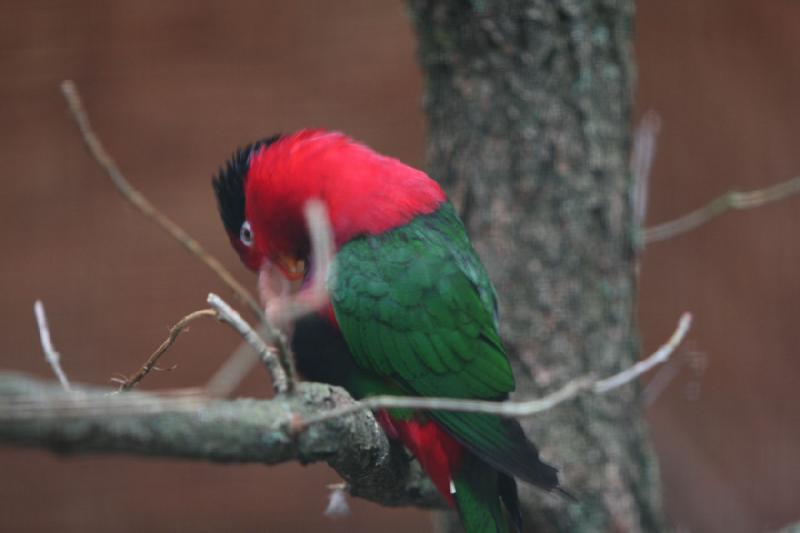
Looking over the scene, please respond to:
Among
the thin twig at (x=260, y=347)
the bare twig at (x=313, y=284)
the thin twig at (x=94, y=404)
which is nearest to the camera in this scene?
the thin twig at (x=94, y=404)

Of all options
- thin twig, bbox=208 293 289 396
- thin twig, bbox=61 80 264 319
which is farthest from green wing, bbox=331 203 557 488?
thin twig, bbox=61 80 264 319

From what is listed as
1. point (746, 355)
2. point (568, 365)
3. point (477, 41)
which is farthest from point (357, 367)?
point (746, 355)

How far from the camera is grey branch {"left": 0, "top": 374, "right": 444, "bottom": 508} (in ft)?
2.67

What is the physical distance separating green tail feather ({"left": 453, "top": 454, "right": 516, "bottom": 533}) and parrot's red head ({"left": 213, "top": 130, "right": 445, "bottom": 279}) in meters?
0.52

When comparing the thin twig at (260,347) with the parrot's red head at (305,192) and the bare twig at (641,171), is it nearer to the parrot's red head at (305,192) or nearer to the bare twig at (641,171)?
the parrot's red head at (305,192)

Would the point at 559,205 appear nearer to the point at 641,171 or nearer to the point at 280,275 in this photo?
the point at 641,171

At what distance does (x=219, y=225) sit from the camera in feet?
A: 13.1

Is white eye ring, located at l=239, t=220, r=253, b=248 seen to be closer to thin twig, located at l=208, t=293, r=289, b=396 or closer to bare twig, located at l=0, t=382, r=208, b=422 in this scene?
thin twig, located at l=208, t=293, r=289, b=396

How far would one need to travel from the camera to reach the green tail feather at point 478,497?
1.84 m

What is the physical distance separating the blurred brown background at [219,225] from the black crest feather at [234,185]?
175 centimetres

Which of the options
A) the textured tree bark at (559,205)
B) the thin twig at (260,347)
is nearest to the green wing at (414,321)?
the textured tree bark at (559,205)

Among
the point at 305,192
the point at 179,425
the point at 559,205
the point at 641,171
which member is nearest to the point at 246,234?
the point at 305,192

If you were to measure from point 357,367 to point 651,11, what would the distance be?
2.75 meters

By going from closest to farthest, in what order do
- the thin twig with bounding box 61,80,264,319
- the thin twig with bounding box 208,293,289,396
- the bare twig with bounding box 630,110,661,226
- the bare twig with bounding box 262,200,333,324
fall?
1. the thin twig with bounding box 61,80,264,319
2. the thin twig with bounding box 208,293,289,396
3. the bare twig with bounding box 262,200,333,324
4. the bare twig with bounding box 630,110,661,226
